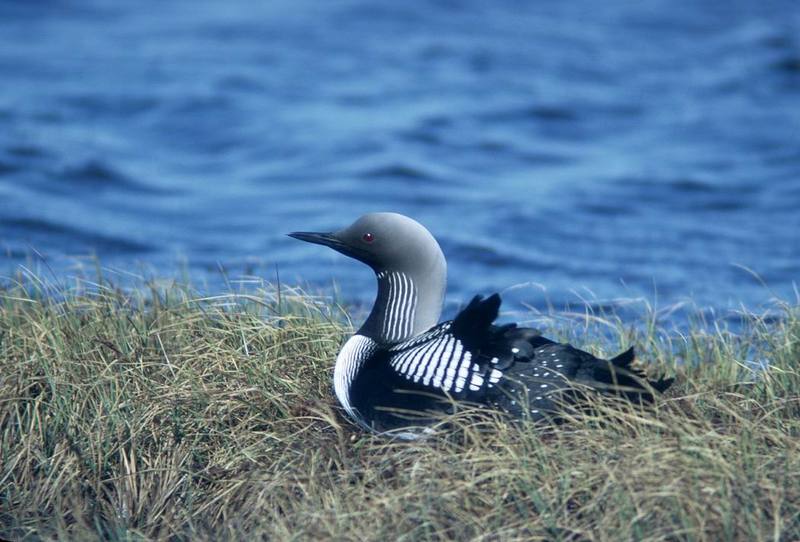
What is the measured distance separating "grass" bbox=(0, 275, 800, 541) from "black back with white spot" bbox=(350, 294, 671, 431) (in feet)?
0.22

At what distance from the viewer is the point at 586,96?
1173 cm

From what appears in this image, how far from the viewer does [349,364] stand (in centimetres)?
338

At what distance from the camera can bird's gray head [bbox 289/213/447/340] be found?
347 centimetres

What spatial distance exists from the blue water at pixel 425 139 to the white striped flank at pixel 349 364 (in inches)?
91.3

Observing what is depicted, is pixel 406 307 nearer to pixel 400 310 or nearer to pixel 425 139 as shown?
pixel 400 310

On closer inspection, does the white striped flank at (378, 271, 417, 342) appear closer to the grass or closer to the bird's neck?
the bird's neck

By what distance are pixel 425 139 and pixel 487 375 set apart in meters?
7.60

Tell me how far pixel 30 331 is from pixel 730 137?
7.99 metres

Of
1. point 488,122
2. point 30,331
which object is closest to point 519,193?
point 488,122

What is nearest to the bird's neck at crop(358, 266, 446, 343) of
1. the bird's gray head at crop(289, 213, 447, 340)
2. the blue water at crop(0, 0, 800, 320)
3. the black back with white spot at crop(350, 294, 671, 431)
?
the bird's gray head at crop(289, 213, 447, 340)

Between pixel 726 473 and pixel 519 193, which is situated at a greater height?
pixel 726 473

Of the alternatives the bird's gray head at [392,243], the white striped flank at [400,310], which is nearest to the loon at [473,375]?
the white striped flank at [400,310]

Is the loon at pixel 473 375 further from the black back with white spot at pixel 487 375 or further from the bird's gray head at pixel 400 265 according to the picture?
the bird's gray head at pixel 400 265

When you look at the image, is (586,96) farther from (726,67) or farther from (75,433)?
(75,433)
